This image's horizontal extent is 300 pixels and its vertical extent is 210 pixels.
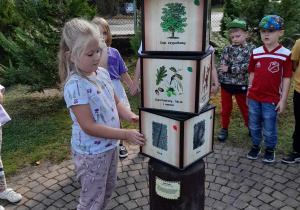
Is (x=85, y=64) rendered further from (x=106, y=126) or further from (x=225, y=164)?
(x=225, y=164)

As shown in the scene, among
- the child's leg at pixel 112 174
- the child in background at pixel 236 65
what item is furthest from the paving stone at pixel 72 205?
the child in background at pixel 236 65

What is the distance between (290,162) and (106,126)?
112 inches

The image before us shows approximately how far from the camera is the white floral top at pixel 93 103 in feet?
6.85

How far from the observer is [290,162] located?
156 inches

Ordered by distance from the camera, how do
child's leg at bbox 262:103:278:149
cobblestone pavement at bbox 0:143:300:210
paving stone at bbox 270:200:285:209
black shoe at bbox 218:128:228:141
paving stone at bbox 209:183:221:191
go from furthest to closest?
black shoe at bbox 218:128:228:141, child's leg at bbox 262:103:278:149, paving stone at bbox 209:183:221:191, cobblestone pavement at bbox 0:143:300:210, paving stone at bbox 270:200:285:209

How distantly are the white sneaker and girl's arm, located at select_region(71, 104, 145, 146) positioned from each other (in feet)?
6.11

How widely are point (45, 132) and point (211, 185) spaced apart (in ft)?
9.67

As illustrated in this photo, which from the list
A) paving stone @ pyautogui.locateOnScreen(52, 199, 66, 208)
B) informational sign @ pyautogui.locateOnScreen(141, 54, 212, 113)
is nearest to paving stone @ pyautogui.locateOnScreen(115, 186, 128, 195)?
paving stone @ pyautogui.locateOnScreen(52, 199, 66, 208)

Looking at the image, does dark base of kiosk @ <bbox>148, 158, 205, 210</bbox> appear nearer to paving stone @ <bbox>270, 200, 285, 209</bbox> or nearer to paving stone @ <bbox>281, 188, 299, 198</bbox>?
paving stone @ <bbox>270, 200, 285, 209</bbox>

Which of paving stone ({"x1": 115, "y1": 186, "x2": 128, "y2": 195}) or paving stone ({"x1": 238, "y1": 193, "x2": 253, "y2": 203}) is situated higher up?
paving stone ({"x1": 238, "y1": 193, "x2": 253, "y2": 203})

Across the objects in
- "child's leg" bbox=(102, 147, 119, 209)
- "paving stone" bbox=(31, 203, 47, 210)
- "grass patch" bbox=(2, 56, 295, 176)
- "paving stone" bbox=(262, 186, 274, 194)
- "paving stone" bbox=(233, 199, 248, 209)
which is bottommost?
"paving stone" bbox=(31, 203, 47, 210)

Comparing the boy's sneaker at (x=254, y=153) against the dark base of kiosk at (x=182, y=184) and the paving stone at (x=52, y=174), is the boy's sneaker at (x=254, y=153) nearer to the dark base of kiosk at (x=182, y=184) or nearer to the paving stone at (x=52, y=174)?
the dark base of kiosk at (x=182, y=184)

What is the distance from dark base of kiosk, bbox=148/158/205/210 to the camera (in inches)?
93.1

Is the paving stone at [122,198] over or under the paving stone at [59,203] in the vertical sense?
over
